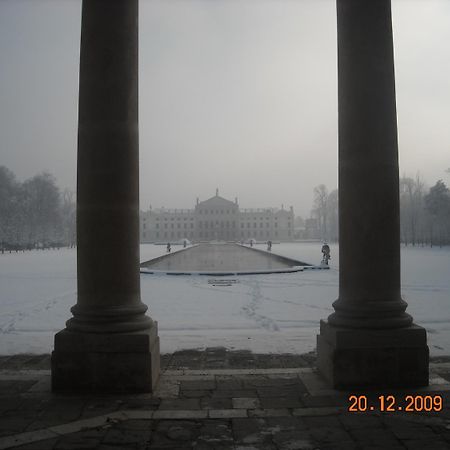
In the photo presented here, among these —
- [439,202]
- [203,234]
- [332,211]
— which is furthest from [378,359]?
[203,234]

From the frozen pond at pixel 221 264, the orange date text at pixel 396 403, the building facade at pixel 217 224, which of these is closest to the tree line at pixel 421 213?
the building facade at pixel 217 224

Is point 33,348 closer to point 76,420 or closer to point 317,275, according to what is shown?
point 76,420

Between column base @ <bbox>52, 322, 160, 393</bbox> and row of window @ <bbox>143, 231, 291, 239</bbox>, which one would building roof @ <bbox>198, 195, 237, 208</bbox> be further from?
column base @ <bbox>52, 322, 160, 393</bbox>

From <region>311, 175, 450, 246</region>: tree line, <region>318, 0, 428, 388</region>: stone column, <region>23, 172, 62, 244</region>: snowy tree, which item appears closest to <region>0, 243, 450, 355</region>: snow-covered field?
<region>318, 0, 428, 388</region>: stone column

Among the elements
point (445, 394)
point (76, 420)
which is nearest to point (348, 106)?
point (445, 394)

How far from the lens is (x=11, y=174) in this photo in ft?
315

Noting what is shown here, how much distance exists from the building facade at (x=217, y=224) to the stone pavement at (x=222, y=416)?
15521cm

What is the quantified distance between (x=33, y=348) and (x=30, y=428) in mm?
4008

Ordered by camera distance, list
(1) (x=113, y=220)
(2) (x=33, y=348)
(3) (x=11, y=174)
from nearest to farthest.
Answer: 1. (1) (x=113, y=220)
2. (2) (x=33, y=348)
3. (3) (x=11, y=174)

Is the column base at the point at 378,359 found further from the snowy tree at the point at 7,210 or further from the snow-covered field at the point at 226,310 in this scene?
the snowy tree at the point at 7,210

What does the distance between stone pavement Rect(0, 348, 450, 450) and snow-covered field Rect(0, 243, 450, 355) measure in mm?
1995

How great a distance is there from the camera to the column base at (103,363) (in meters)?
5.99

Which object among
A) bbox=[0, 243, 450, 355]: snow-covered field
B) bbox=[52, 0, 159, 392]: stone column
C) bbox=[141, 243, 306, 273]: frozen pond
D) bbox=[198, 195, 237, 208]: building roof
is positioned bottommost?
bbox=[0, 243, 450, 355]: snow-covered field

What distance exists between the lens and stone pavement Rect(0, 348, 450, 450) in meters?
4.53
